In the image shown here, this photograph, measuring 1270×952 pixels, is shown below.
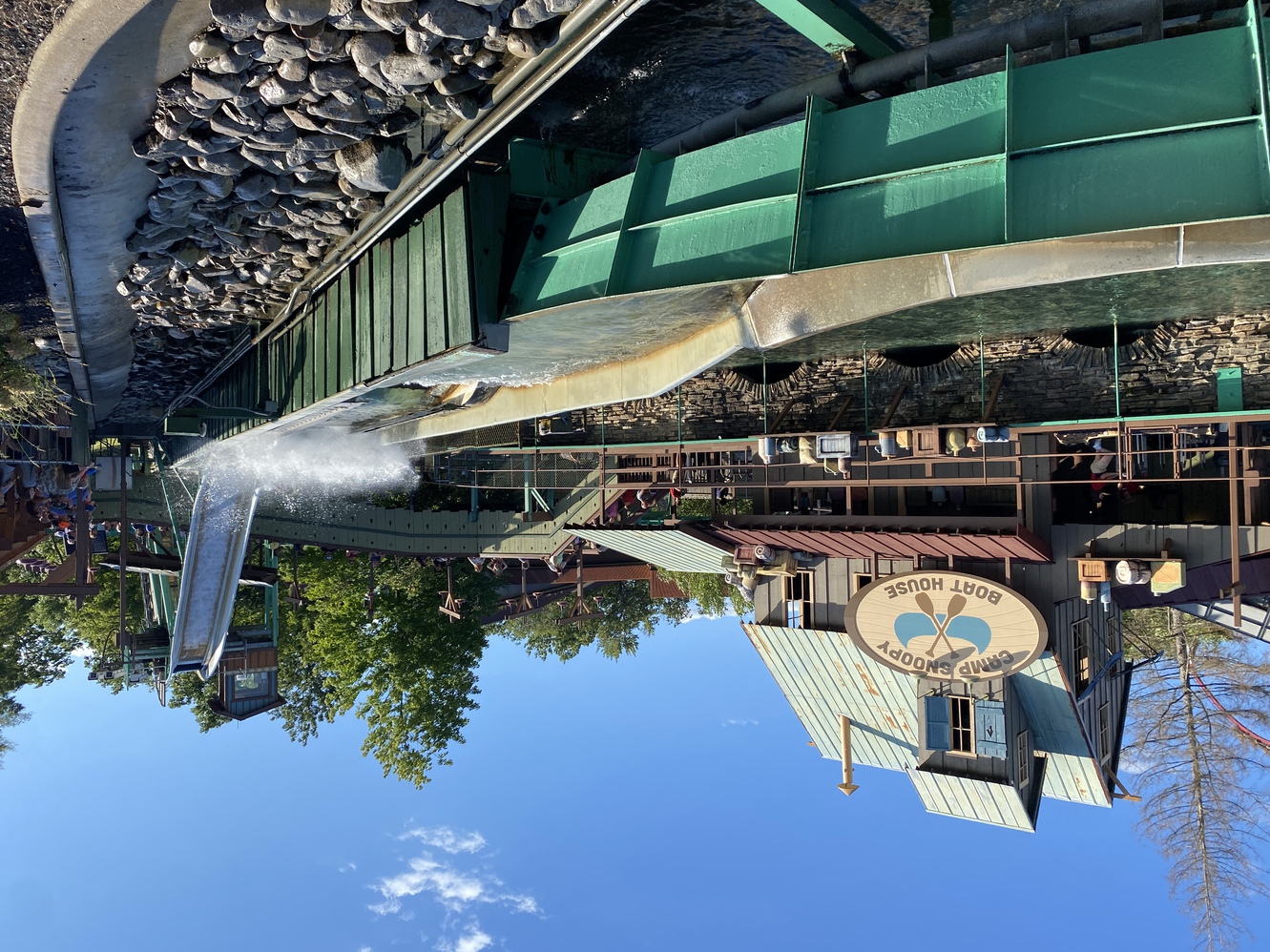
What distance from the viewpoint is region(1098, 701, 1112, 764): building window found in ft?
55.0

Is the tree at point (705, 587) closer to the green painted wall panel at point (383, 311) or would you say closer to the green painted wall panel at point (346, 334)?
the green painted wall panel at point (346, 334)

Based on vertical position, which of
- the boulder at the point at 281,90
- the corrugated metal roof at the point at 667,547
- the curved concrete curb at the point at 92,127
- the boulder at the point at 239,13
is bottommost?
the corrugated metal roof at the point at 667,547

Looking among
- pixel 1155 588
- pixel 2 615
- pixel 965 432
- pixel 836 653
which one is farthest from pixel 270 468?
pixel 2 615

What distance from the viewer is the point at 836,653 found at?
1705cm

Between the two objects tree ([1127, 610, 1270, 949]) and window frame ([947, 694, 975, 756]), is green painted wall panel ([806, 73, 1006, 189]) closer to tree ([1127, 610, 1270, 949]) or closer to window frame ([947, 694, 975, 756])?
window frame ([947, 694, 975, 756])

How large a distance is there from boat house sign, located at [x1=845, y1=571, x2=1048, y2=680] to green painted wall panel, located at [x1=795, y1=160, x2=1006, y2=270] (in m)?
8.52

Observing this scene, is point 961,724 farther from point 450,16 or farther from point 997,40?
point 450,16

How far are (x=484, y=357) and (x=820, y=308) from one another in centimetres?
506

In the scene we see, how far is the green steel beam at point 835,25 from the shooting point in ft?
24.5

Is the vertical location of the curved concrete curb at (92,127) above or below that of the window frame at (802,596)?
above

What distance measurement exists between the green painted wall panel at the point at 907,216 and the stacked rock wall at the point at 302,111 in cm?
285

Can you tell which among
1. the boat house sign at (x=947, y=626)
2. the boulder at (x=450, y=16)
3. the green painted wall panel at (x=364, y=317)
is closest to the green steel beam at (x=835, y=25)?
the boulder at (x=450, y=16)

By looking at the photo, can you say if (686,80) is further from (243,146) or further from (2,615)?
(2,615)

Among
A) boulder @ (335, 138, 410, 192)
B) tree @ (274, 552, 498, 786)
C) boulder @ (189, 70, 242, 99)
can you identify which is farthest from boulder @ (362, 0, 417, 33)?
tree @ (274, 552, 498, 786)
